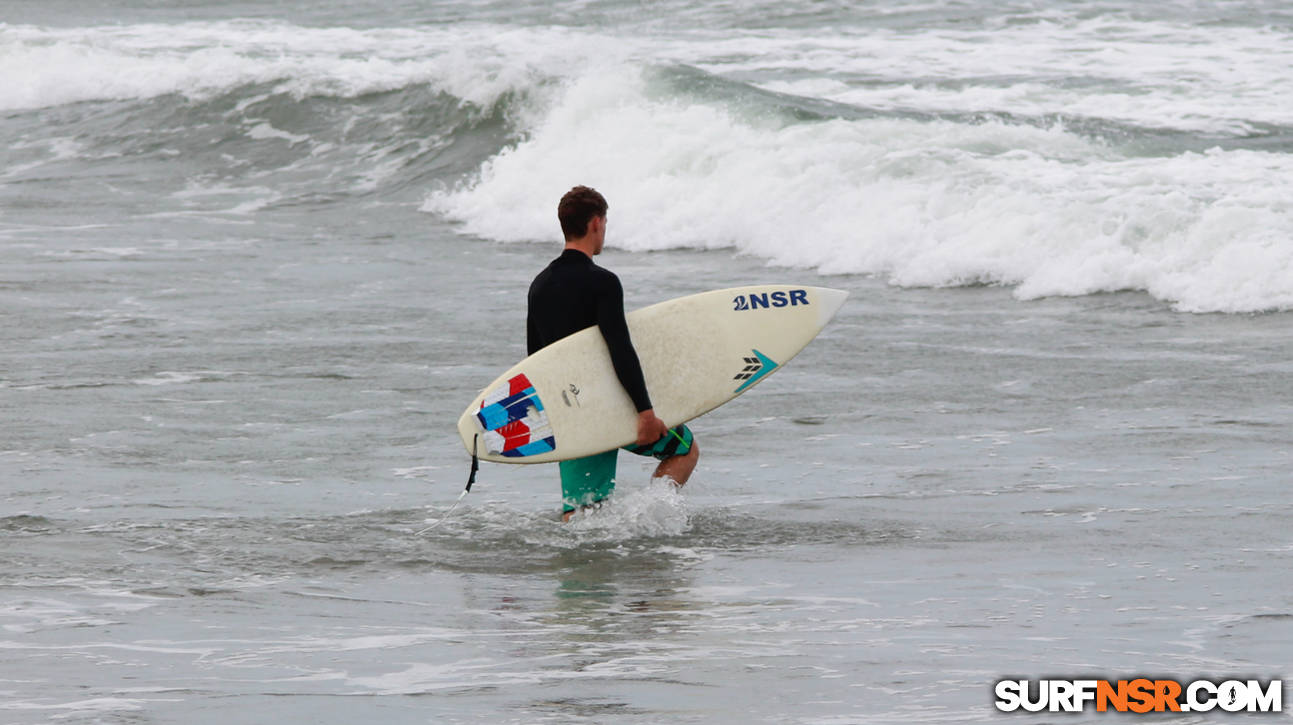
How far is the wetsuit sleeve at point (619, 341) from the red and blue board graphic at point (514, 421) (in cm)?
43

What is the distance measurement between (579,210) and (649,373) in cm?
91

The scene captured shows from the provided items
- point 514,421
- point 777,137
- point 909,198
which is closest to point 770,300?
point 514,421

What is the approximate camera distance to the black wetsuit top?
561cm

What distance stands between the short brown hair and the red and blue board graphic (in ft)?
2.31

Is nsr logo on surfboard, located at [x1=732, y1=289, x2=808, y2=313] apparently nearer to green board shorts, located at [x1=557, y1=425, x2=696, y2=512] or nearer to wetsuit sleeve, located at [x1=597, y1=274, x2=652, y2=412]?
green board shorts, located at [x1=557, y1=425, x2=696, y2=512]

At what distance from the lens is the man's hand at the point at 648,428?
5.71 metres

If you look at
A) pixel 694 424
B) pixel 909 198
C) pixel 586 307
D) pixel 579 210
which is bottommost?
pixel 694 424

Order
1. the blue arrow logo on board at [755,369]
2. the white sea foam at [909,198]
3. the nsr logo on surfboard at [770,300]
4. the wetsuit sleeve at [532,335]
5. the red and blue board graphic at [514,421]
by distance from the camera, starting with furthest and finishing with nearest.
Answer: the white sea foam at [909,198] < the nsr logo on surfboard at [770,300] < the blue arrow logo on board at [755,369] < the red and blue board graphic at [514,421] < the wetsuit sleeve at [532,335]

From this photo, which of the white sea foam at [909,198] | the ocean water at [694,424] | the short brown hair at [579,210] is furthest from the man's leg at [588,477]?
the white sea foam at [909,198]

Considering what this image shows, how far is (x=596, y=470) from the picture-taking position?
5945 mm

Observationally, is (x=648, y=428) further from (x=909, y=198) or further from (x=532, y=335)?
(x=909, y=198)

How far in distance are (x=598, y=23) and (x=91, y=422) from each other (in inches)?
774

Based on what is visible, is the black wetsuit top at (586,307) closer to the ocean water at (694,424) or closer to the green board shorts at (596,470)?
the green board shorts at (596,470)

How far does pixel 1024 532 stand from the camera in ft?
18.8
